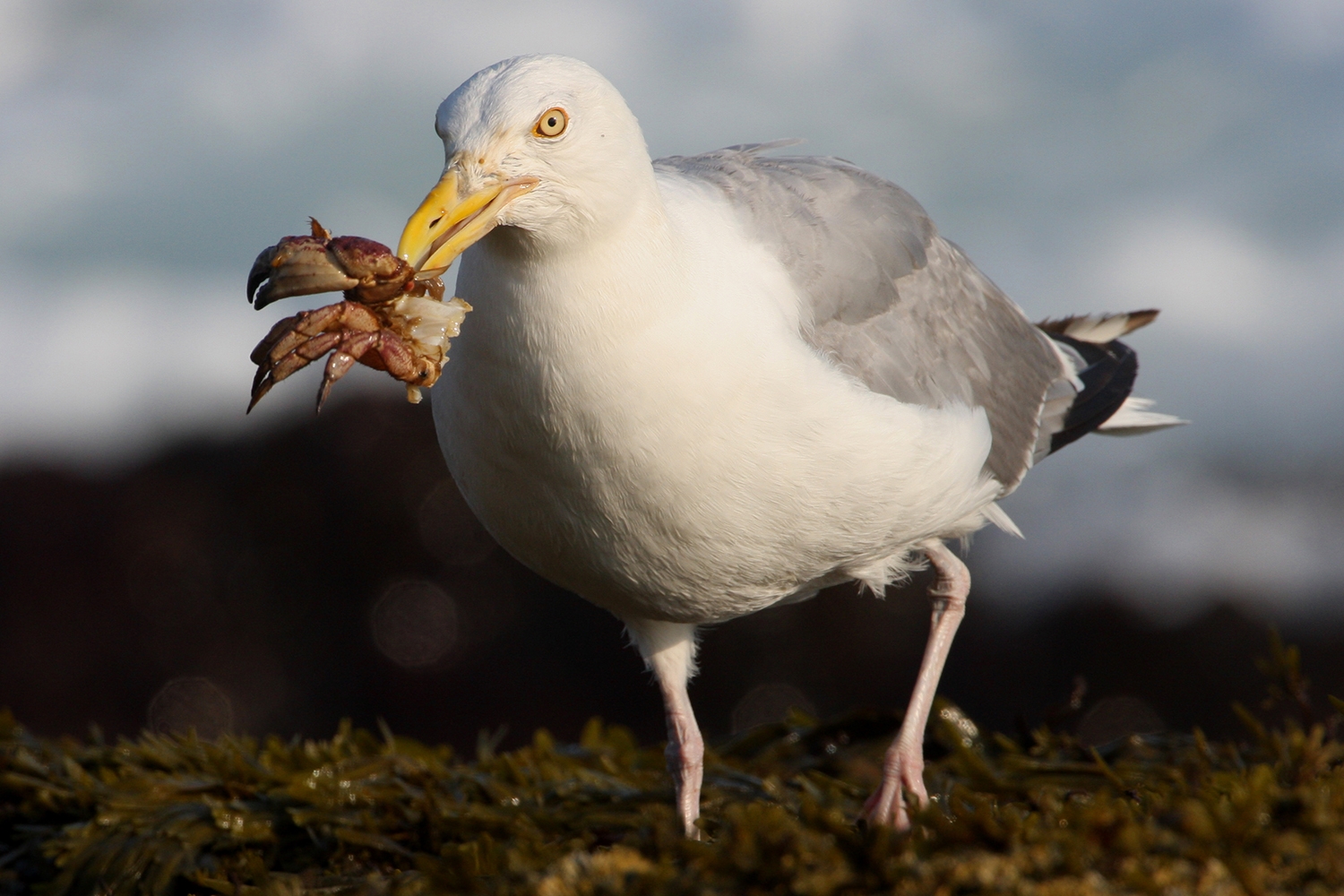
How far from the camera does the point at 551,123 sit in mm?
2955

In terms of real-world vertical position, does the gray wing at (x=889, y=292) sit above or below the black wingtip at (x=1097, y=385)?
above

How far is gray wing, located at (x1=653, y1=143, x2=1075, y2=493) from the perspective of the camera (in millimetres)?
3721

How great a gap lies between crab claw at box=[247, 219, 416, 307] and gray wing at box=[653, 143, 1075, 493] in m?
1.25

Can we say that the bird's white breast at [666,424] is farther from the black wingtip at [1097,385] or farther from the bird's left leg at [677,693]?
the black wingtip at [1097,385]

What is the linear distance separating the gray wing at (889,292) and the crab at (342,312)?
46.2 inches

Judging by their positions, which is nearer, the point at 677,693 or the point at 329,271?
the point at 329,271

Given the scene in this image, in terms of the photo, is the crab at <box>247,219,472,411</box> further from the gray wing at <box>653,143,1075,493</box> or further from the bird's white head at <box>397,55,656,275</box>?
the gray wing at <box>653,143,1075,493</box>

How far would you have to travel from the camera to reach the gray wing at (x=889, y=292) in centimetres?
372

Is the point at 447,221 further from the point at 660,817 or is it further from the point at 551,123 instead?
the point at 660,817

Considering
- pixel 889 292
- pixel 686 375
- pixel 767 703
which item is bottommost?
pixel 767 703

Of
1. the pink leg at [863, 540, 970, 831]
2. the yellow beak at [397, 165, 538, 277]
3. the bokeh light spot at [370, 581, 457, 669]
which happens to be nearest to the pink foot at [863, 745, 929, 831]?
the pink leg at [863, 540, 970, 831]

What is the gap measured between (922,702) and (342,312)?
7.72 ft

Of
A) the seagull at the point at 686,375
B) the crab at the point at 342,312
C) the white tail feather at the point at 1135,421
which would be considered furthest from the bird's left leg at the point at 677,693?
the white tail feather at the point at 1135,421

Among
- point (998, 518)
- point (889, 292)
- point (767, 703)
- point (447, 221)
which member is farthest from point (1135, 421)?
point (447, 221)
